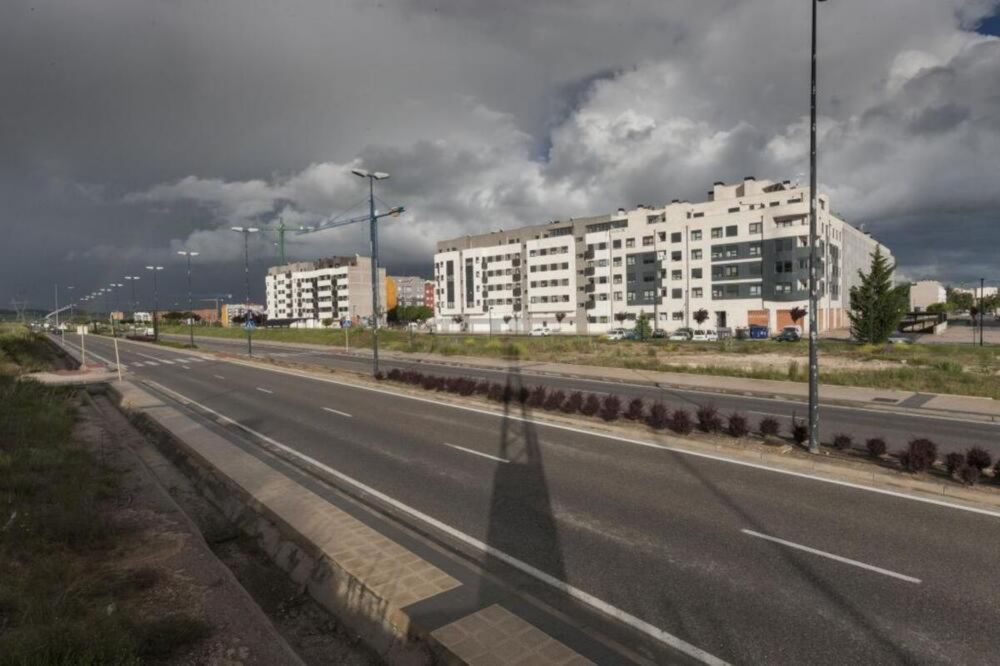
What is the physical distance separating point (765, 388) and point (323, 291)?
482 ft

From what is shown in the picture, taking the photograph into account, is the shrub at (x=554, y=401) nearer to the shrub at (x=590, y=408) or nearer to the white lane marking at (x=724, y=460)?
the shrub at (x=590, y=408)

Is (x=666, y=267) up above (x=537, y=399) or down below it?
above

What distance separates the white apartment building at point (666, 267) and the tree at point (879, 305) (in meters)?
14.5

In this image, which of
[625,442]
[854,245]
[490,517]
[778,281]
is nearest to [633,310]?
[778,281]

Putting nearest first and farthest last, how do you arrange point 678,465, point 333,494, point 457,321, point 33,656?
point 33,656 < point 333,494 < point 678,465 < point 457,321

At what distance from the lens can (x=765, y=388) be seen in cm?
2339

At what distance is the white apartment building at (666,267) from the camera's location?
7531 centimetres

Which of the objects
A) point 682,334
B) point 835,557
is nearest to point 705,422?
point 835,557

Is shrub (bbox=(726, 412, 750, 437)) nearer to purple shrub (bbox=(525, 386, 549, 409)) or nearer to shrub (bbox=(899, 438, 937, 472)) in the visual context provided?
shrub (bbox=(899, 438, 937, 472))

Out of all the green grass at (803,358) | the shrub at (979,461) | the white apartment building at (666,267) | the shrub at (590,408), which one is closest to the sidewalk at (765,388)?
the green grass at (803,358)

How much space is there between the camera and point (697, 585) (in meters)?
6.28

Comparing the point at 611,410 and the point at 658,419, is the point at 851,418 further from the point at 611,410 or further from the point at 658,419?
the point at 611,410

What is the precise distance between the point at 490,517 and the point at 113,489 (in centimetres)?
653

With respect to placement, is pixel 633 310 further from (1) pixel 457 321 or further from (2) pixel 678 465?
(2) pixel 678 465
